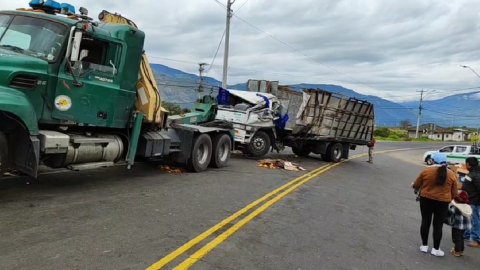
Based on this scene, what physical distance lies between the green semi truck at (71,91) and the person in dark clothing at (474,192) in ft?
19.9

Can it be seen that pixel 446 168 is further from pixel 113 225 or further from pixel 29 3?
pixel 29 3

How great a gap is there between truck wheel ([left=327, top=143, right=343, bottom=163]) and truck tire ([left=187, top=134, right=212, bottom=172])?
8761mm

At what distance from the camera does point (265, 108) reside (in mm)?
16734

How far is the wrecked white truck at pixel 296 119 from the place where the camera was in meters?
16.1

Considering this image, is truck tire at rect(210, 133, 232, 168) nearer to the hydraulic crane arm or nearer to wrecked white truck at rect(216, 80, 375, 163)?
wrecked white truck at rect(216, 80, 375, 163)

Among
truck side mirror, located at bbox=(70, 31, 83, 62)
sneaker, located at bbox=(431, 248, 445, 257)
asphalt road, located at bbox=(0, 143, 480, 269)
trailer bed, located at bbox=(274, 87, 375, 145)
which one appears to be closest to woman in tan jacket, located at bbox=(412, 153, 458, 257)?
sneaker, located at bbox=(431, 248, 445, 257)

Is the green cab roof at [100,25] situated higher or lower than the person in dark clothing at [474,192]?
higher

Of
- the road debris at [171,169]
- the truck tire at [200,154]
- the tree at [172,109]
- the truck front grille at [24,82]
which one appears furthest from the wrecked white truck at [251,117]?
the truck front grille at [24,82]

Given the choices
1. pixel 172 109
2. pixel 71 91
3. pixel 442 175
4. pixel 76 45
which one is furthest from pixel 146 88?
pixel 172 109

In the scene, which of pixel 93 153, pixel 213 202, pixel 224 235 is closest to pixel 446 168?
pixel 224 235

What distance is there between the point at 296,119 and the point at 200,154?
22.8ft

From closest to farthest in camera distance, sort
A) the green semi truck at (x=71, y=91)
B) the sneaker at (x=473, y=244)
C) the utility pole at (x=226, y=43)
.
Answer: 1. the green semi truck at (x=71, y=91)
2. the sneaker at (x=473, y=244)
3. the utility pole at (x=226, y=43)

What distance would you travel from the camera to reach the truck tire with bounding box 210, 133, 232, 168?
1219 centimetres

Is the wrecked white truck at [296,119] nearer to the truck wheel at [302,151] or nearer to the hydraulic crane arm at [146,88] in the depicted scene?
the truck wheel at [302,151]
